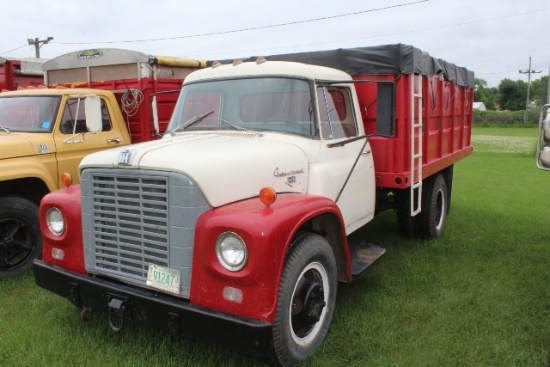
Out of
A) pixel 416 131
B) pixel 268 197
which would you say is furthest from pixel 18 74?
pixel 268 197

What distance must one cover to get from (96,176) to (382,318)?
8.41 ft

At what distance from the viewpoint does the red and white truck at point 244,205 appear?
9.59 feet

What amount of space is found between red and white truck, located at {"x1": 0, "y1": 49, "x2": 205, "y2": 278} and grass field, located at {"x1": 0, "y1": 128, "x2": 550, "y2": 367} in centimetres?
65

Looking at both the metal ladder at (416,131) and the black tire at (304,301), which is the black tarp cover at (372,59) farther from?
the black tire at (304,301)

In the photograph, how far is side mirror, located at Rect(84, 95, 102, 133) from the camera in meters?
5.59

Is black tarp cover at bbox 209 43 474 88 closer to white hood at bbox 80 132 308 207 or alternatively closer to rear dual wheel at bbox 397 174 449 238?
white hood at bbox 80 132 308 207

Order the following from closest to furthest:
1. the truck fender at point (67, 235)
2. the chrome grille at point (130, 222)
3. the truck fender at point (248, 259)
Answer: the truck fender at point (248, 259) → the chrome grille at point (130, 222) → the truck fender at point (67, 235)

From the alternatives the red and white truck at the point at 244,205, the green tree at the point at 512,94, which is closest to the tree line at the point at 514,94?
the green tree at the point at 512,94

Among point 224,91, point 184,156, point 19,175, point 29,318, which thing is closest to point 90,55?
point 19,175

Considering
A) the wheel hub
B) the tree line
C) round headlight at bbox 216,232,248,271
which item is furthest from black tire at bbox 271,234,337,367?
the tree line

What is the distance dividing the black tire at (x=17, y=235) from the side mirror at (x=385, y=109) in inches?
144

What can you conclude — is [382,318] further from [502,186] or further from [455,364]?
[502,186]

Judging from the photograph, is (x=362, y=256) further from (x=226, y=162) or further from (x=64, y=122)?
(x=64, y=122)

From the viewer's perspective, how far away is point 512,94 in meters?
99.5
